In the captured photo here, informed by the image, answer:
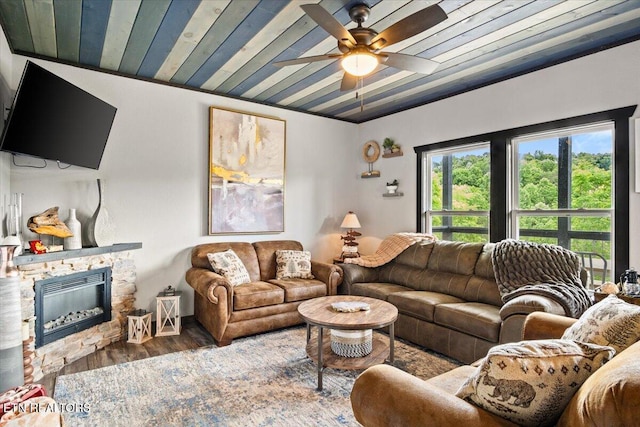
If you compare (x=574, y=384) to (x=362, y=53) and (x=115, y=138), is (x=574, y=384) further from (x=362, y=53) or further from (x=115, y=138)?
(x=115, y=138)

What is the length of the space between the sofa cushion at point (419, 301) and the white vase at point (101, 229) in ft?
9.35

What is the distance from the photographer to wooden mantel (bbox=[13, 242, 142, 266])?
8.48 ft

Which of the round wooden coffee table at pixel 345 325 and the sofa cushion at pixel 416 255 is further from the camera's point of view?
the sofa cushion at pixel 416 255

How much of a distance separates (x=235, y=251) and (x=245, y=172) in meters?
1.01

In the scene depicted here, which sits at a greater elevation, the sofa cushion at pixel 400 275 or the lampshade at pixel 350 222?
the lampshade at pixel 350 222


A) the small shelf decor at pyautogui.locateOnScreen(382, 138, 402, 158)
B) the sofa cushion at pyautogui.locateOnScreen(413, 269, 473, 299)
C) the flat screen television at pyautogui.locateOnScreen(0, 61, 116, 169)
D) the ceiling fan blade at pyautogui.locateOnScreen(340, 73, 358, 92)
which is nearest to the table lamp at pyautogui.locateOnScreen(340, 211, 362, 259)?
the small shelf decor at pyautogui.locateOnScreen(382, 138, 402, 158)

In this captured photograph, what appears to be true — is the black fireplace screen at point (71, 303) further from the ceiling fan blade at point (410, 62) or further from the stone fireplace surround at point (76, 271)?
the ceiling fan blade at point (410, 62)

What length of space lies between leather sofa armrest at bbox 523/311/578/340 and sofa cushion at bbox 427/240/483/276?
1.62 metres

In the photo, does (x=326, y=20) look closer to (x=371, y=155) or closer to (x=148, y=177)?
(x=148, y=177)

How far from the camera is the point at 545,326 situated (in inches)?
76.3

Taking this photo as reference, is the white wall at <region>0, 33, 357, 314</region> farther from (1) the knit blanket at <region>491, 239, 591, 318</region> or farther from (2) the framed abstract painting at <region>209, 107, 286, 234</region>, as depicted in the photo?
(1) the knit blanket at <region>491, 239, 591, 318</region>

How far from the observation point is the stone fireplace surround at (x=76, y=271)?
2701 mm

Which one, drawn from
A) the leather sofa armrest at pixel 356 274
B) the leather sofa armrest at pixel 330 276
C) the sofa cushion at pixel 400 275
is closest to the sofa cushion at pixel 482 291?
the sofa cushion at pixel 400 275

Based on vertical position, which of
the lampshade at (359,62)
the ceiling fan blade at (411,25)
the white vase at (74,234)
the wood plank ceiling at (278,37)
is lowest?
the white vase at (74,234)
